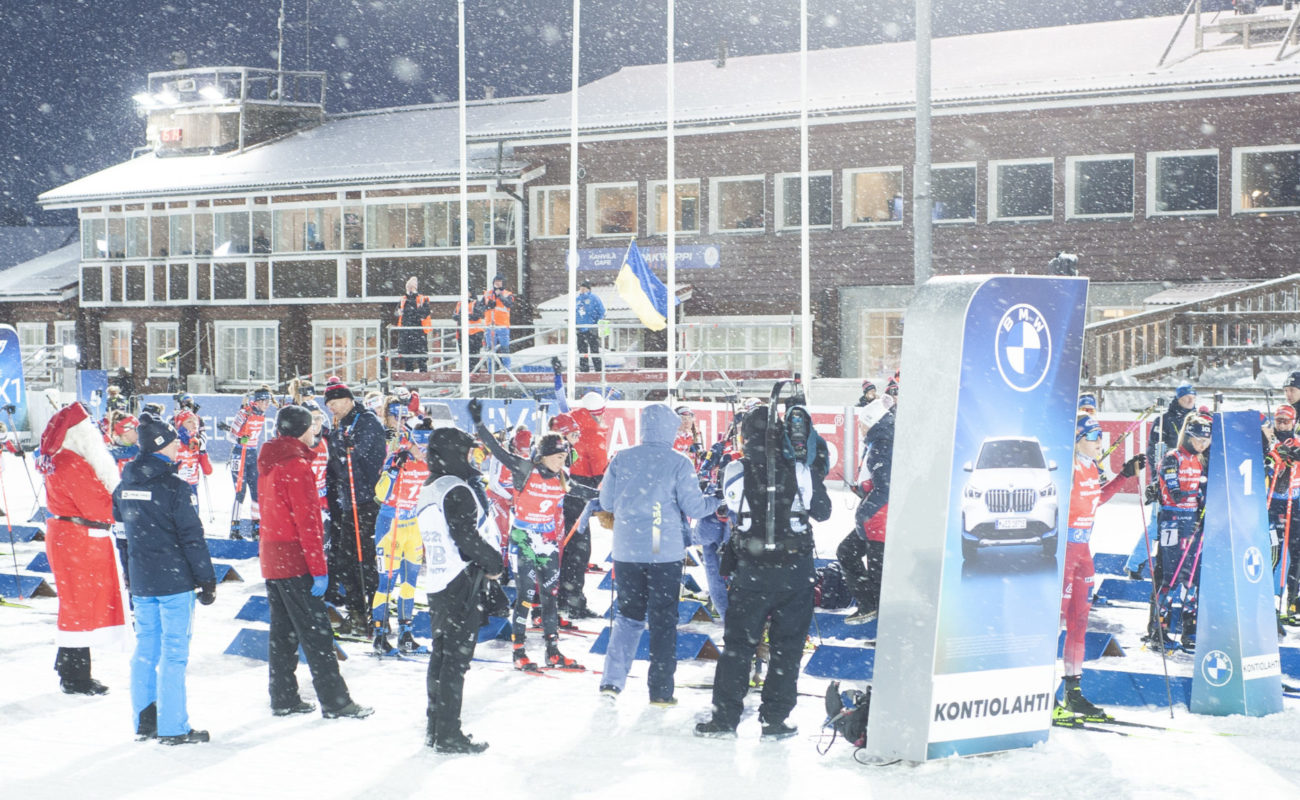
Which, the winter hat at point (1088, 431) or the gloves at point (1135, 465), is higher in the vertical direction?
the winter hat at point (1088, 431)

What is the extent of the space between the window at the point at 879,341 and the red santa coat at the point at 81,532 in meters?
21.9

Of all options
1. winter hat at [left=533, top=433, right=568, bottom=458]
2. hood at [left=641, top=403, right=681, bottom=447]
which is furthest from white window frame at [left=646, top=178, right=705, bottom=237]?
hood at [left=641, top=403, right=681, bottom=447]

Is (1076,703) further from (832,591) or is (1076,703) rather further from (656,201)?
(656,201)

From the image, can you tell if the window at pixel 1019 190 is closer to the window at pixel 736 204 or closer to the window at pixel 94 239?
the window at pixel 736 204

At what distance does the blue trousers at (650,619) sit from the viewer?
7.71 metres

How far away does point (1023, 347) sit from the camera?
21.6 ft

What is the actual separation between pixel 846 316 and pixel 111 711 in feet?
74.3

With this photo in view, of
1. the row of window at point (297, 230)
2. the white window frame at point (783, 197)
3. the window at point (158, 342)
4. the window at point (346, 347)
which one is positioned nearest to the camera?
the white window frame at point (783, 197)

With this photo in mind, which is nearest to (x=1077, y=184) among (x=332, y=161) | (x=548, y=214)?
(x=548, y=214)

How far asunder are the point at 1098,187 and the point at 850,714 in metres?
22.2

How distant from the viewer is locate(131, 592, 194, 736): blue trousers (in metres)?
6.75

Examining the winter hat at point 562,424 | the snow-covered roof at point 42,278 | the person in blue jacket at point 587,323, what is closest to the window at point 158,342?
the snow-covered roof at point 42,278

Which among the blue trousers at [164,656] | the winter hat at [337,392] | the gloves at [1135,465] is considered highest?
the winter hat at [337,392]

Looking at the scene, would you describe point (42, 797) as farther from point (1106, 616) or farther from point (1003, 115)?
point (1003, 115)
